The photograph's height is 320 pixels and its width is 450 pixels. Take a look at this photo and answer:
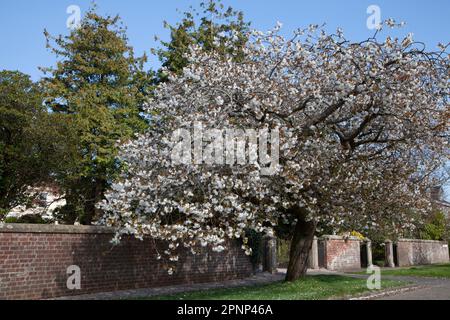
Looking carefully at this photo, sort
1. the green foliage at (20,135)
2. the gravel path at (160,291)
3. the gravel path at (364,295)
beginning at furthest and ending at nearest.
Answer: the green foliage at (20,135) < the gravel path at (160,291) < the gravel path at (364,295)

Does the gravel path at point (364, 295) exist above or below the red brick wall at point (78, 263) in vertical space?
below

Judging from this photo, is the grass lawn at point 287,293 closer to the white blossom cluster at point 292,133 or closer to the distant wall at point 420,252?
the white blossom cluster at point 292,133

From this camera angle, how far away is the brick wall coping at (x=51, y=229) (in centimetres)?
1186

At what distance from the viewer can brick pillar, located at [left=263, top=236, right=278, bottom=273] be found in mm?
21625

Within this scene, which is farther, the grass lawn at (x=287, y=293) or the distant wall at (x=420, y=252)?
the distant wall at (x=420, y=252)

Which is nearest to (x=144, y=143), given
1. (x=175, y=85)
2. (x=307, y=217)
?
(x=175, y=85)

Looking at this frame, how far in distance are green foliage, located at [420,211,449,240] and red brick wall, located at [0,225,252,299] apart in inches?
1053

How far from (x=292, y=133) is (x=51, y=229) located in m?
7.40

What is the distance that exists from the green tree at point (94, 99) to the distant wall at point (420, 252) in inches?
792

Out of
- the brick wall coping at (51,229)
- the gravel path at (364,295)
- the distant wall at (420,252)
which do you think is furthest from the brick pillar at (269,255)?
the distant wall at (420,252)

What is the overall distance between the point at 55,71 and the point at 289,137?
54.1ft

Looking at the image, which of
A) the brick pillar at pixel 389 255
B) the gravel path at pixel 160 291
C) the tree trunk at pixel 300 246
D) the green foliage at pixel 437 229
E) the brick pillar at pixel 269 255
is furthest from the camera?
the green foliage at pixel 437 229

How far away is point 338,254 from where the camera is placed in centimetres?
2531

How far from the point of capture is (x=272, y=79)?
45.4 feet
